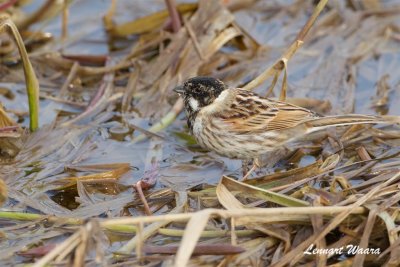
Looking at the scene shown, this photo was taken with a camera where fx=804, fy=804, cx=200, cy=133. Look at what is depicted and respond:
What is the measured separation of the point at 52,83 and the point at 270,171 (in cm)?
266

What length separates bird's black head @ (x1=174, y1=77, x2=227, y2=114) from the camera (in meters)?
6.29

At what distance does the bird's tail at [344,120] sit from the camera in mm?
6030

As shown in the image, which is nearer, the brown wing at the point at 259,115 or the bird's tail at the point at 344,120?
the bird's tail at the point at 344,120

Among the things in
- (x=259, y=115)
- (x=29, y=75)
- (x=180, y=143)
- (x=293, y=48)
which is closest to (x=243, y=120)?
(x=259, y=115)

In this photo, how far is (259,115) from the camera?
6273mm

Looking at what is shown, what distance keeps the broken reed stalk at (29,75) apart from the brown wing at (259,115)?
5.10 ft

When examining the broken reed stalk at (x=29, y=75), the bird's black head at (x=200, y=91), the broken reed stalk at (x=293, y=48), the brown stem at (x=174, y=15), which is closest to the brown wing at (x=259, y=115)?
the bird's black head at (x=200, y=91)

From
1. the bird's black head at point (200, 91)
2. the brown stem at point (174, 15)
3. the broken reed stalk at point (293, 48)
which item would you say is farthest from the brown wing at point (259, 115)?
the brown stem at point (174, 15)

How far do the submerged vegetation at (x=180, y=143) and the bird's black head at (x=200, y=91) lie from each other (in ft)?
1.67

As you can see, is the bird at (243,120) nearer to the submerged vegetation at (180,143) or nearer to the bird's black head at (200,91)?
the bird's black head at (200,91)

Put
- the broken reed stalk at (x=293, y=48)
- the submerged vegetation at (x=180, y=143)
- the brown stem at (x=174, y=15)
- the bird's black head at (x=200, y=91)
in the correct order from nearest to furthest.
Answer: the submerged vegetation at (x=180, y=143), the broken reed stalk at (x=293, y=48), the bird's black head at (x=200, y=91), the brown stem at (x=174, y=15)

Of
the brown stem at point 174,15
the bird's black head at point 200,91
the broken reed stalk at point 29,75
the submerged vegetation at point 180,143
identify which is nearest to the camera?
the submerged vegetation at point 180,143

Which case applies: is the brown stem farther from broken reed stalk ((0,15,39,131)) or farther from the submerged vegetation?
broken reed stalk ((0,15,39,131))

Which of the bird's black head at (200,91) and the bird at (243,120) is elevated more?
the bird's black head at (200,91)
